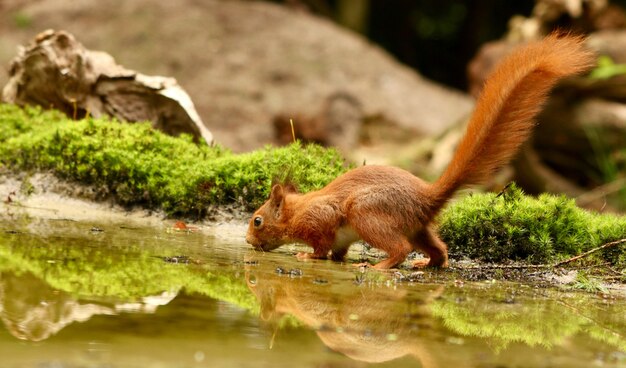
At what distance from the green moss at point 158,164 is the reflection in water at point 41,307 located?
115 inches

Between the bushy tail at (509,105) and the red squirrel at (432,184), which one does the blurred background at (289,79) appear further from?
the bushy tail at (509,105)

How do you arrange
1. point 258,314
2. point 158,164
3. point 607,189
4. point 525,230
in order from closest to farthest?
1. point 258,314
2. point 525,230
3. point 158,164
4. point 607,189

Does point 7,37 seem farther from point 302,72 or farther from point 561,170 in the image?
point 561,170

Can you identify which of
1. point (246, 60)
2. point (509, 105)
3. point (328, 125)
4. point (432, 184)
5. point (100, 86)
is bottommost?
point (432, 184)

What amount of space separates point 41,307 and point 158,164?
377 centimetres

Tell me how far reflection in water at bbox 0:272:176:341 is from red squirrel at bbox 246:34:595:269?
1.87m

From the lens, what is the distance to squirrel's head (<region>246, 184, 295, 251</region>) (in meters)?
5.58

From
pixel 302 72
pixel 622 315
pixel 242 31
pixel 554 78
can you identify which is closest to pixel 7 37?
pixel 242 31

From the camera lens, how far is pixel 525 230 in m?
5.46

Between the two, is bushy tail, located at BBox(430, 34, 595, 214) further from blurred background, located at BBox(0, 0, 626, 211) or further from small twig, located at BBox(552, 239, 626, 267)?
blurred background, located at BBox(0, 0, 626, 211)

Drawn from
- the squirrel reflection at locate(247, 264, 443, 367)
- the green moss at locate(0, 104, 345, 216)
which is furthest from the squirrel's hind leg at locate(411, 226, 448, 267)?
the green moss at locate(0, 104, 345, 216)

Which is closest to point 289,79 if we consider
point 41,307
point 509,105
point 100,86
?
point 100,86

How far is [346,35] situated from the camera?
17.0 meters

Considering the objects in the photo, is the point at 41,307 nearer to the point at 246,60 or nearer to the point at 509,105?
the point at 509,105
